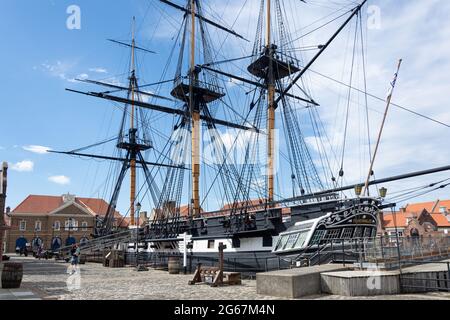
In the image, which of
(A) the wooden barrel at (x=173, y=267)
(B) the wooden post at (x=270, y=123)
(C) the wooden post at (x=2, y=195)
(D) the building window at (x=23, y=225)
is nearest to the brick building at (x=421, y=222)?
(B) the wooden post at (x=270, y=123)

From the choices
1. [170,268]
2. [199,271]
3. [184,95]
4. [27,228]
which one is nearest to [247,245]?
[170,268]

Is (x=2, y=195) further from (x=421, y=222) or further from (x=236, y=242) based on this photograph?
(x=421, y=222)

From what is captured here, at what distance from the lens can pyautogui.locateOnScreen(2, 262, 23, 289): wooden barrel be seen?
13250 millimetres

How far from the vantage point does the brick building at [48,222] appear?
63.6 m

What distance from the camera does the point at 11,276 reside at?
43.6 feet

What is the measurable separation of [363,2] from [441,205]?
68.9 metres

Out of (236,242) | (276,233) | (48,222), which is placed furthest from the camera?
(48,222)

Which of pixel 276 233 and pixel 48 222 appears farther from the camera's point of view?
pixel 48 222

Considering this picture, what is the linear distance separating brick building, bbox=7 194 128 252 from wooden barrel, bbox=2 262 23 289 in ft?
165

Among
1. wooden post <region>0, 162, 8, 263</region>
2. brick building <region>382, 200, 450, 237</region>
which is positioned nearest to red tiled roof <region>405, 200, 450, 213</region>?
brick building <region>382, 200, 450, 237</region>

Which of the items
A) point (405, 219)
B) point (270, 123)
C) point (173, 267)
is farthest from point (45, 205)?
point (405, 219)

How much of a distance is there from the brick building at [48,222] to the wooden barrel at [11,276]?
50156mm

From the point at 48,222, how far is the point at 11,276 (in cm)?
5759

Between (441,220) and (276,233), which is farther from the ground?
(441,220)
